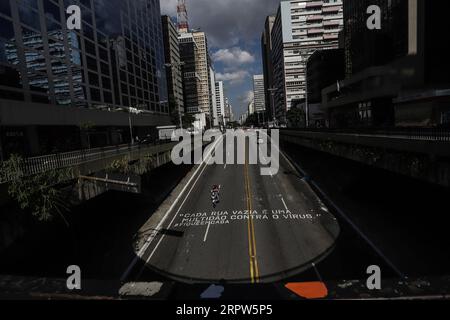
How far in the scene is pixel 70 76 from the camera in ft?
181

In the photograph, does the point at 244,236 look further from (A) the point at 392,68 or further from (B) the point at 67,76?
(B) the point at 67,76

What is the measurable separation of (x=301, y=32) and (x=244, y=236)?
148 metres

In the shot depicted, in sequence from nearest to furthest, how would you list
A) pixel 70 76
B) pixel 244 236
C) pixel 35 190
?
1. pixel 35 190
2. pixel 244 236
3. pixel 70 76

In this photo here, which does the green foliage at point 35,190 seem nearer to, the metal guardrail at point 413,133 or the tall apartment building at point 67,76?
the tall apartment building at point 67,76

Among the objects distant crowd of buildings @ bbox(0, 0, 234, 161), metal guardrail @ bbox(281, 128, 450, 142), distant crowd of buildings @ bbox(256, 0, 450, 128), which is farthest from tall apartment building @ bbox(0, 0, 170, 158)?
distant crowd of buildings @ bbox(256, 0, 450, 128)

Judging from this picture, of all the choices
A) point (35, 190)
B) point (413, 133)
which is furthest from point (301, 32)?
point (35, 190)

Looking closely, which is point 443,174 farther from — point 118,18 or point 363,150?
point 118,18

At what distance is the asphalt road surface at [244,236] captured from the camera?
15.0m

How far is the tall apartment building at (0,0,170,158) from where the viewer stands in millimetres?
40312

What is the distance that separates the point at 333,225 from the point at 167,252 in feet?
41.2

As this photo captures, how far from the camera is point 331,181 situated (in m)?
31.1

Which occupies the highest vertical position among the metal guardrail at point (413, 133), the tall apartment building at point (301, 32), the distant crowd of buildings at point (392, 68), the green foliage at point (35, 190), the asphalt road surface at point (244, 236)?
the tall apartment building at point (301, 32)

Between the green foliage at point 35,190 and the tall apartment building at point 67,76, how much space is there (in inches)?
196

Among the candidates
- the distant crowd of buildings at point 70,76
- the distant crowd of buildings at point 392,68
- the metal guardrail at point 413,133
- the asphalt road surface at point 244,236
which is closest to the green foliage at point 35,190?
the distant crowd of buildings at point 70,76
